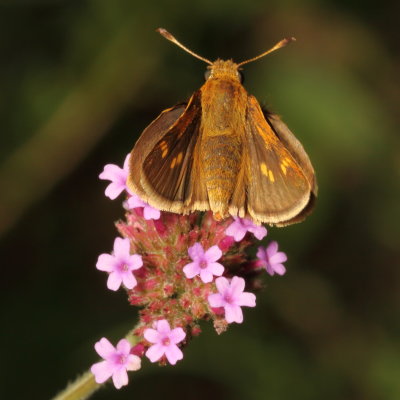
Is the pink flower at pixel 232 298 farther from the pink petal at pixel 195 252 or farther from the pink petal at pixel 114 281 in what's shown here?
the pink petal at pixel 114 281

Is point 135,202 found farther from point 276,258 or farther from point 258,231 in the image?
point 276,258

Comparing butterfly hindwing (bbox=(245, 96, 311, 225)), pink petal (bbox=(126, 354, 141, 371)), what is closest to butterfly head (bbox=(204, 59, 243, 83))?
butterfly hindwing (bbox=(245, 96, 311, 225))

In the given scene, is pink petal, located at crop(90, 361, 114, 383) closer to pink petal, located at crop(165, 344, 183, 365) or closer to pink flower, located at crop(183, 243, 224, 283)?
pink petal, located at crop(165, 344, 183, 365)

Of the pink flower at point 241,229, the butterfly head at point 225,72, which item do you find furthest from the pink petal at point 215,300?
the butterfly head at point 225,72

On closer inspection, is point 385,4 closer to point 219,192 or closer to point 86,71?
point 86,71

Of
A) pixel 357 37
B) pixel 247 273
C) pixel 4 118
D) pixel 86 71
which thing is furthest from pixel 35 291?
pixel 357 37
